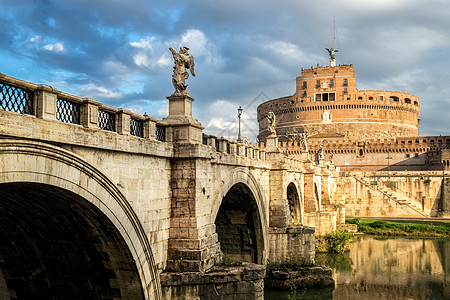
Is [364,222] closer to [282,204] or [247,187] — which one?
[282,204]

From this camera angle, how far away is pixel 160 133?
460 inches

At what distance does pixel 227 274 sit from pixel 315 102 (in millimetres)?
79916

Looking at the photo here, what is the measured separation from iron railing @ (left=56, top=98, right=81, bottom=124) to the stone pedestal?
357 centimetres

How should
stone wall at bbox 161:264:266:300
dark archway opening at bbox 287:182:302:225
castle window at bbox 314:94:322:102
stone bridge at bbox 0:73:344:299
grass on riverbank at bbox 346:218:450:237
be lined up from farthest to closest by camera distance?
castle window at bbox 314:94:322:102
grass on riverbank at bbox 346:218:450:237
dark archway opening at bbox 287:182:302:225
stone wall at bbox 161:264:266:300
stone bridge at bbox 0:73:344:299

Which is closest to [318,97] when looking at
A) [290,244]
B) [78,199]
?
[290,244]

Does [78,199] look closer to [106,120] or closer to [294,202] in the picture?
[106,120]

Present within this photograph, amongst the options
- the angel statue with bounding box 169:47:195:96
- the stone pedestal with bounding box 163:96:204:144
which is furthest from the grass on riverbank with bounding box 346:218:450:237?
the angel statue with bounding box 169:47:195:96

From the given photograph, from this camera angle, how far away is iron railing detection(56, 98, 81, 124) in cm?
804

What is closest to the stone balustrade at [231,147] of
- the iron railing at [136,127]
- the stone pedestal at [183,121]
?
the stone pedestal at [183,121]

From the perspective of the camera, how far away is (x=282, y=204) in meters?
24.1

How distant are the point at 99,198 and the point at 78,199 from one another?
429mm

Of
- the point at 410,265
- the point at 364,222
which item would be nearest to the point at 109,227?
the point at 410,265

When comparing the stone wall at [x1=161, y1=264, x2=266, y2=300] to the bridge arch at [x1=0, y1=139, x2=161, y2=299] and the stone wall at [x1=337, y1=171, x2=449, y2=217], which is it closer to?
the bridge arch at [x1=0, y1=139, x2=161, y2=299]

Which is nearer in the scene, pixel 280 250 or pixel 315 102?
pixel 280 250
